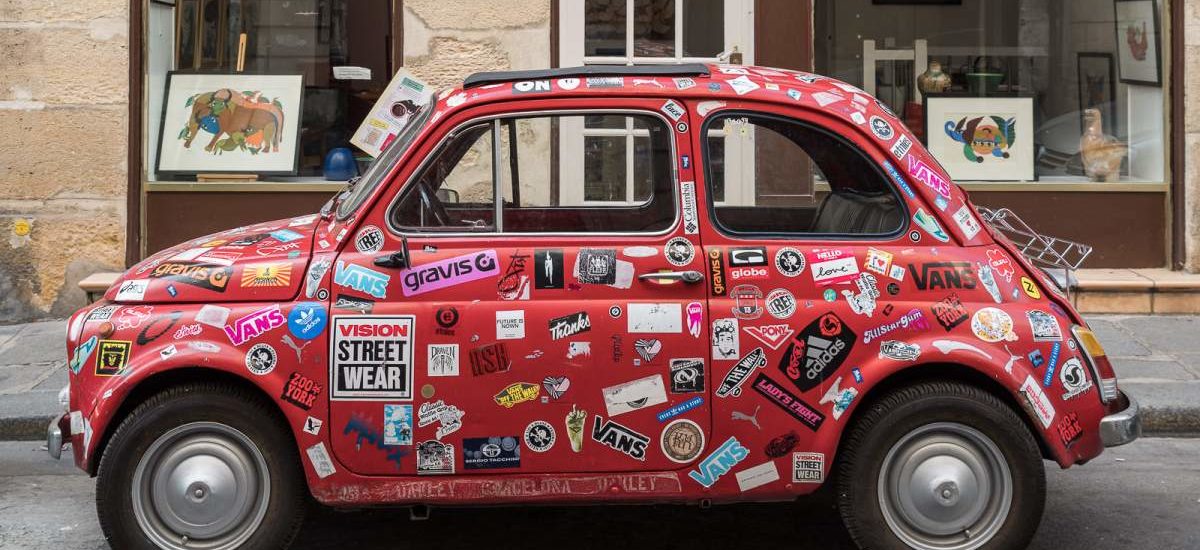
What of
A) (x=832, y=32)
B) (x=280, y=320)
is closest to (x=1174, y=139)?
(x=832, y=32)

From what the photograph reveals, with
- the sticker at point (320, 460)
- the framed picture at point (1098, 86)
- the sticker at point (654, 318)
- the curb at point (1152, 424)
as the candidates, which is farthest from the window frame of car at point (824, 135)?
the framed picture at point (1098, 86)

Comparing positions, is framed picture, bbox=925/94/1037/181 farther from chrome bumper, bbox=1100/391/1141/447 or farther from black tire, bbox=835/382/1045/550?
black tire, bbox=835/382/1045/550

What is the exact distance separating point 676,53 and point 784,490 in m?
5.75

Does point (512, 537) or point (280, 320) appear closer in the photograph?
point (280, 320)

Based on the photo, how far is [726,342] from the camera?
498 centimetres

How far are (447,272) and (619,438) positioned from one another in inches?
31.6

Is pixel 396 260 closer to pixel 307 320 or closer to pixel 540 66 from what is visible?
pixel 307 320

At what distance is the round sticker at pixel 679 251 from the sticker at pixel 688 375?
0.33 m

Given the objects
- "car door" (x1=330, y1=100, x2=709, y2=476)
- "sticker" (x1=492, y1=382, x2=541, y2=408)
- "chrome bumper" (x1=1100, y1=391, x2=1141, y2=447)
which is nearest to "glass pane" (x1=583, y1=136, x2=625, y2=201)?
"car door" (x1=330, y1=100, x2=709, y2=476)

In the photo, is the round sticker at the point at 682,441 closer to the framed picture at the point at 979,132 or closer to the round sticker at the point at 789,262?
the round sticker at the point at 789,262

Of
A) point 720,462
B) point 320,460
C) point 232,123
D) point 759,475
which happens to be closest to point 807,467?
point 759,475

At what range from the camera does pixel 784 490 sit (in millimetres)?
5082

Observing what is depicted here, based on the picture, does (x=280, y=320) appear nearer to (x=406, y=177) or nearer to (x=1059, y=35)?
(x=406, y=177)

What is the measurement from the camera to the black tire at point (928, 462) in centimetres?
504
